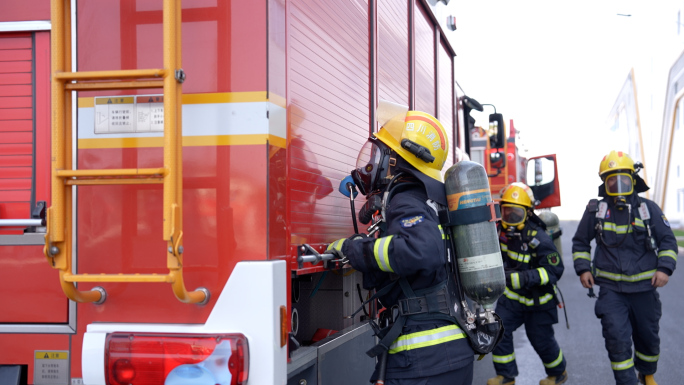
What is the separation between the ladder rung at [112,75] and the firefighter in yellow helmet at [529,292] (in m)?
4.50

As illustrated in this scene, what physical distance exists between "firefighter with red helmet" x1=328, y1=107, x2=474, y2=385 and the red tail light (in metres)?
0.83

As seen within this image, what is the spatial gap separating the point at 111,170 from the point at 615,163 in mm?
4946

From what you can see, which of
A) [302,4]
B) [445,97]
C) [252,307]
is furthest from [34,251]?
[445,97]

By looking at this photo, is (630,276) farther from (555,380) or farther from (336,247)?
(336,247)

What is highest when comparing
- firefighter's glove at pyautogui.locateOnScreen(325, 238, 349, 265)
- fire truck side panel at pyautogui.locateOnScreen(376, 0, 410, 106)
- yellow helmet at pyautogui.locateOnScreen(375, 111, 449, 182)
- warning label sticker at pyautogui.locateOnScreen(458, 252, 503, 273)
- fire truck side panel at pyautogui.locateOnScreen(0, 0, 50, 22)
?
fire truck side panel at pyautogui.locateOnScreen(376, 0, 410, 106)

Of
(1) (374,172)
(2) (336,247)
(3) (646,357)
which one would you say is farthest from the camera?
(3) (646,357)

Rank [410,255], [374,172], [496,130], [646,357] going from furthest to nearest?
[496,130] → [646,357] → [374,172] → [410,255]

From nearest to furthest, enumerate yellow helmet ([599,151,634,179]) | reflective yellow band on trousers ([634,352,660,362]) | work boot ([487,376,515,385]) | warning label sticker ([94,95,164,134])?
1. warning label sticker ([94,95,164,134])
2. reflective yellow band on trousers ([634,352,660,362])
3. yellow helmet ([599,151,634,179])
4. work boot ([487,376,515,385])

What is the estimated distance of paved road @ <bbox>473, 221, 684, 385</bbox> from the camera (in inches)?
251

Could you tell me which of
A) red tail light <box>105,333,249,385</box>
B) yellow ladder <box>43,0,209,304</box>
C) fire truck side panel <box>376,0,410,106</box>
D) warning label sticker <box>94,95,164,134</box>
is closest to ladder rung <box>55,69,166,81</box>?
yellow ladder <box>43,0,209,304</box>

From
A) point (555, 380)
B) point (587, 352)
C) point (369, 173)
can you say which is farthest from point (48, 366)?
point (587, 352)

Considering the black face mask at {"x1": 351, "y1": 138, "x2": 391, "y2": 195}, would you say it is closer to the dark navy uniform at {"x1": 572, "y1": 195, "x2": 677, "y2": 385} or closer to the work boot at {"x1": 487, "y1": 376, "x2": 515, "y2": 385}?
the dark navy uniform at {"x1": 572, "y1": 195, "x2": 677, "y2": 385}

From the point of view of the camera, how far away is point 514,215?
20.1 feet

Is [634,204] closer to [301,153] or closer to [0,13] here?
[301,153]
